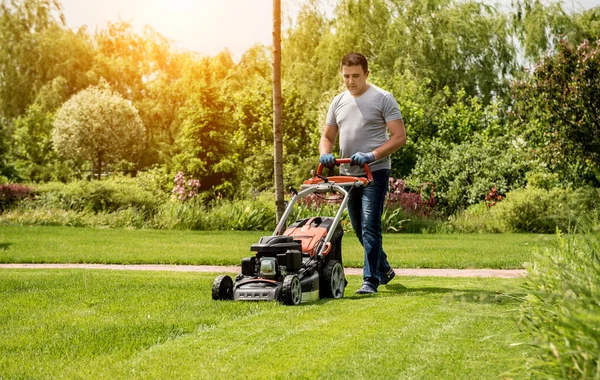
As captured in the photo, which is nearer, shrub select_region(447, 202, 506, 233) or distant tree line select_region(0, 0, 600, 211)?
shrub select_region(447, 202, 506, 233)

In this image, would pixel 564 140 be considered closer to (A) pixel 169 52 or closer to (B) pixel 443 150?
(B) pixel 443 150

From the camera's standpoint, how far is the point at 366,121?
7.36 metres

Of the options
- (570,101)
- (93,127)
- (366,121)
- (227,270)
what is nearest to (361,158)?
(366,121)

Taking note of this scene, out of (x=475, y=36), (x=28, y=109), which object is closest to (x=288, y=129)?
(x=475, y=36)

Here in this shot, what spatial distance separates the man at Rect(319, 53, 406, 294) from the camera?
7.27m

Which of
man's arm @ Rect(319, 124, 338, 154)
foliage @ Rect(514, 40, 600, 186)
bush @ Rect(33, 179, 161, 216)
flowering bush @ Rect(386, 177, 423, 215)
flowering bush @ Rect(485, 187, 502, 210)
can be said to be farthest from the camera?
bush @ Rect(33, 179, 161, 216)

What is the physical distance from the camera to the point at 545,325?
3611 mm

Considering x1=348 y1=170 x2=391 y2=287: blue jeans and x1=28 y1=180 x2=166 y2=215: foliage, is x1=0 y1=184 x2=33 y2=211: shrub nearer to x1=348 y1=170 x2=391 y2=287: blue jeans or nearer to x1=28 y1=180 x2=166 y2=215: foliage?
x1=28 y1=180 x2=166 y2=215: foliage

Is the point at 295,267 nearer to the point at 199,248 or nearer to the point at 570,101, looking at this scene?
the point at 199,248

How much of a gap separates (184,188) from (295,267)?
14.9 meters

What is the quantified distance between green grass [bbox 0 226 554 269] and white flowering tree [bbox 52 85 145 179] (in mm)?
18538

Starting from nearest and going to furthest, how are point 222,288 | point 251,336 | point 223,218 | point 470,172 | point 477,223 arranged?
1. point 251,336
2. point 222,288
3. point 477,223
4. point 223,218
5. point 470,172

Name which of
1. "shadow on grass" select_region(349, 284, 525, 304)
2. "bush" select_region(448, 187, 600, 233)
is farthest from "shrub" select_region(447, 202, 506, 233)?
"shadow on grass" select_region(349, 284, 525, 304)

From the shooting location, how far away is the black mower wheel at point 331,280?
22.4 ft
